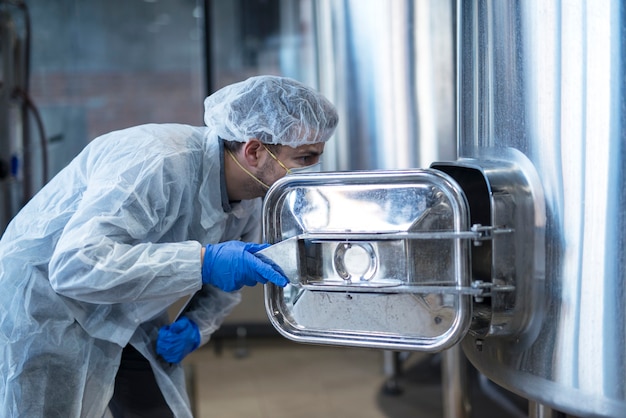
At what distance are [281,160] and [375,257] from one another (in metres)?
0.37

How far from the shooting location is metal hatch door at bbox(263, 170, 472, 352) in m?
0.94

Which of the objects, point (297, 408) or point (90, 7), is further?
point (90, 7)

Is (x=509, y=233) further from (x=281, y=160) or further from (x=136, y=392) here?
(x=136, y=392)

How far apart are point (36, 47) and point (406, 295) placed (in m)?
2.47

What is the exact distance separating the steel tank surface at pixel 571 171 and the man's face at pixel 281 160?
38 cm

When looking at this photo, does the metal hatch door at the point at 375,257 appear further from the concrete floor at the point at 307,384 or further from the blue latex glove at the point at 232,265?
the concrete floor at the point at 307,384

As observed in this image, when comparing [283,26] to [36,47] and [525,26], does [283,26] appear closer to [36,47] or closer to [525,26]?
[36,47]

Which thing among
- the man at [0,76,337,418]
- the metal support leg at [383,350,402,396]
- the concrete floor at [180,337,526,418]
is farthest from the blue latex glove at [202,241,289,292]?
the metal support leg at [383,350,402,396]

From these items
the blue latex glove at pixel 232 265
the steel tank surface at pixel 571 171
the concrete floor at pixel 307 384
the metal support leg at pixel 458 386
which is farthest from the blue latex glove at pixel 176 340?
A: the concrete floor at pixel 307 384

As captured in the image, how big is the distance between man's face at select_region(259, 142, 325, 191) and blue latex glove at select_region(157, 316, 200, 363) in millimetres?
370

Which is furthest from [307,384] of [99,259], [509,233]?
[509,233]

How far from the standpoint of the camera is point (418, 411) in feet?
8.46

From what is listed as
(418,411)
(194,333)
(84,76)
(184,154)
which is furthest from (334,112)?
(84,76)

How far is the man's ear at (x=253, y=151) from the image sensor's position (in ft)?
4.22
